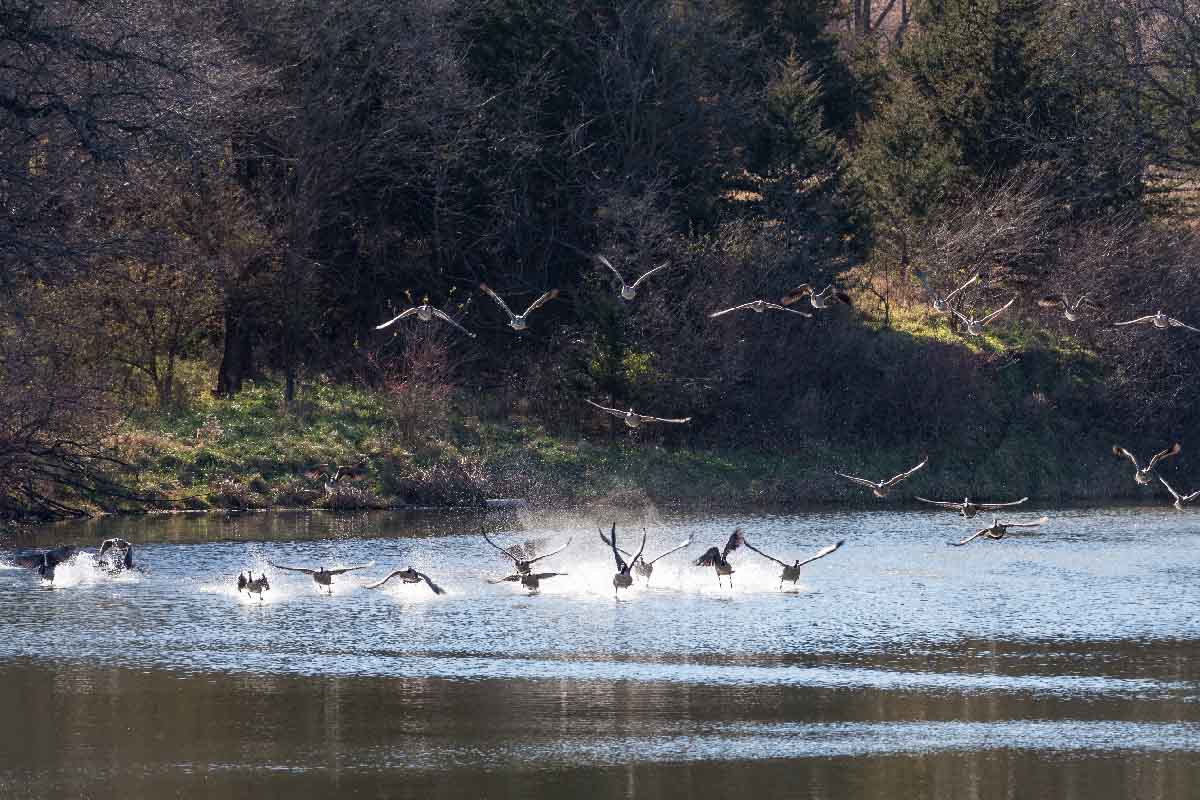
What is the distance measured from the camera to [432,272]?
49.8m

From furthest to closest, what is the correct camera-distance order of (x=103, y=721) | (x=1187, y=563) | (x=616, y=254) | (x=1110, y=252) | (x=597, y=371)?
1. (x=1110, y=252)
2. (x=616, y=254)
3. (x=597, y=371)
4. (x=1187, y=563)
5. (x=103, y=721)

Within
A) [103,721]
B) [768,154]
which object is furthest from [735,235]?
[103,721]

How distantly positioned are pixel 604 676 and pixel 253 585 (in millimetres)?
7872

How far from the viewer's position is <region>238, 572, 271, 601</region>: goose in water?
28.0m

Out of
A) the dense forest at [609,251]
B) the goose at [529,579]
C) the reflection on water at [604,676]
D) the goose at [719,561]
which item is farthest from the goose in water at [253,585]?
the dense forest at [609,251]

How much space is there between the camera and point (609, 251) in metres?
48.8

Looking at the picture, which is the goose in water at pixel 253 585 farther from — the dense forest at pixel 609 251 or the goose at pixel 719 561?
the dense forest at pixel 609 251

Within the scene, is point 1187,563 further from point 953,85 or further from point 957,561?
point 953,85

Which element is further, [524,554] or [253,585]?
[524,554]

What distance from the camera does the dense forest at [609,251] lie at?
4269 centimetres

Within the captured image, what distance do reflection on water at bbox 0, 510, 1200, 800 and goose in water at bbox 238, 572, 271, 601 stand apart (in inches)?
8.4

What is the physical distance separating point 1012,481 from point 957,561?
48.3 feet

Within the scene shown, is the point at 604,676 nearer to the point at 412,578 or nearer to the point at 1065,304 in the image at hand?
the point at 412,578

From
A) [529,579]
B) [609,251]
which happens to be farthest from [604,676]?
[609,251]
